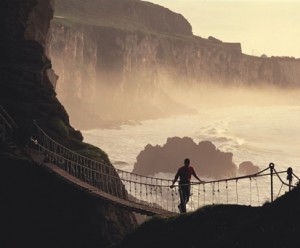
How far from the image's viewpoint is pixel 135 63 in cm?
13788

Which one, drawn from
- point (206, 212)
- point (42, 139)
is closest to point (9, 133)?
point (42, 139)

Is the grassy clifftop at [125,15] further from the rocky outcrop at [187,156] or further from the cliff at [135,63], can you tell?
the rocky outcrop at [187,156]

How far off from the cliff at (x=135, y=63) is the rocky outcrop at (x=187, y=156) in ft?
136

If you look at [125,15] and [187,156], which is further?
[125,15]

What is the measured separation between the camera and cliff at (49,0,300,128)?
112250mm

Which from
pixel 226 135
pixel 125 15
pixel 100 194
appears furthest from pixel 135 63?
pixel 100 194

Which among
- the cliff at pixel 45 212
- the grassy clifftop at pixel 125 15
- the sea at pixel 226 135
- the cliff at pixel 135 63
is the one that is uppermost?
the grassy clifftop at pixel 125 15

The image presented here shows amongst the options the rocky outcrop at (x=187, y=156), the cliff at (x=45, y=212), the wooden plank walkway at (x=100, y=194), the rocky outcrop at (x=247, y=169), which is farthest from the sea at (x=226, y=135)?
the wooden plank walkway at (x=100, y=194)

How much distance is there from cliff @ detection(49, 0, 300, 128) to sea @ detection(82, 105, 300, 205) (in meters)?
8.05

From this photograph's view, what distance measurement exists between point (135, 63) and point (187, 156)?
270 ft

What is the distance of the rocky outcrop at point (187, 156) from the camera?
185ft

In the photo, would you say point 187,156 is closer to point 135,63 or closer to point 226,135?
point 226,135

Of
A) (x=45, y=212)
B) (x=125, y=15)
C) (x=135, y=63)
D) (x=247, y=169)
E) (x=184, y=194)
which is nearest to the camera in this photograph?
(x=184, y=194)

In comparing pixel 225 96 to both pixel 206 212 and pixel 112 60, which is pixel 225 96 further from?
pixel 206 212
